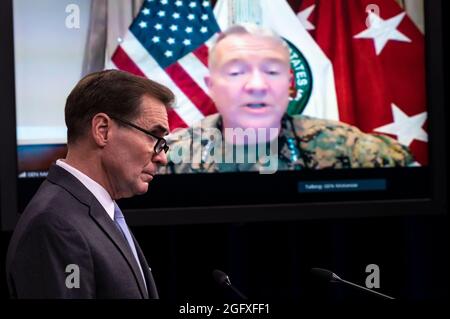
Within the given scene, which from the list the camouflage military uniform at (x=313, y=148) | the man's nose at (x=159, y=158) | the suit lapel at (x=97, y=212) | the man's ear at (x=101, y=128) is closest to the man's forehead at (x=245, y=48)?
the camouflage military uniform at (x=313, y=148)

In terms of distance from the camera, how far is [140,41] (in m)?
3.39

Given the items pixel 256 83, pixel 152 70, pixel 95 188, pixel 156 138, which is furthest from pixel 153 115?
pixel 256 83

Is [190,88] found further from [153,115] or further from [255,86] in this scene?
[153,115]

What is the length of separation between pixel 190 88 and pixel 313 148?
584 mm

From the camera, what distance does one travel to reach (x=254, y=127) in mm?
3443

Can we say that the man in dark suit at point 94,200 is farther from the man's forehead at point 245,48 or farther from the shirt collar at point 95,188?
the man's forehead at point 245,48

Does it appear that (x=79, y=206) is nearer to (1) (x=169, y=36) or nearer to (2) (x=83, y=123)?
(2) (x=83, y=123)

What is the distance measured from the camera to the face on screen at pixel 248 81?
3.42m

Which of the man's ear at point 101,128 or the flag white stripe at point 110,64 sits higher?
the flag white stripe at point 110,64

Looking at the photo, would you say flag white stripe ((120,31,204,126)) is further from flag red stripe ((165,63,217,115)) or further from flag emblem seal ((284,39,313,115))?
flag emblem seal ((284,39,313,115))

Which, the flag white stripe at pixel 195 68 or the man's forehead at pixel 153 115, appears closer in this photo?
the man's forehead at pixel 153 115

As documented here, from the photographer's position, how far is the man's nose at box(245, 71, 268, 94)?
11.3 ft

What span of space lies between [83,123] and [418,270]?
219 centimetres
